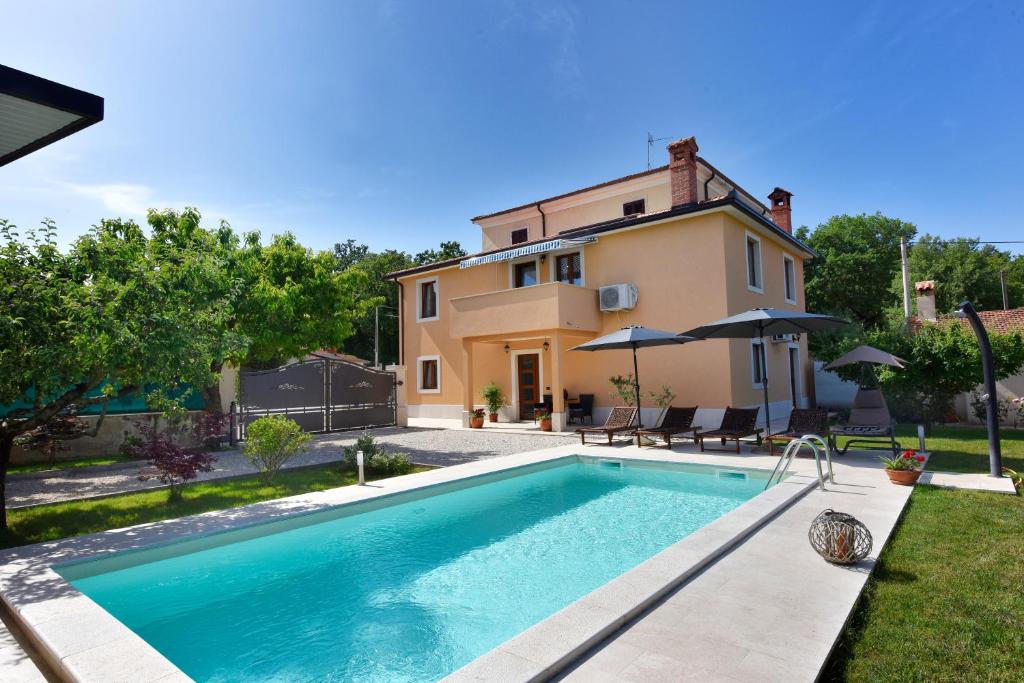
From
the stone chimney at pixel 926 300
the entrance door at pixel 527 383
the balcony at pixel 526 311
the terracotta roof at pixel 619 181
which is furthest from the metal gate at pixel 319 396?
the stone chimney at pixel 926 300

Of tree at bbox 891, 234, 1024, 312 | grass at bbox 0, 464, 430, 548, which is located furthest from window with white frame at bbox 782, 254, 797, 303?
grass at bbox 0, 464, 430, 548

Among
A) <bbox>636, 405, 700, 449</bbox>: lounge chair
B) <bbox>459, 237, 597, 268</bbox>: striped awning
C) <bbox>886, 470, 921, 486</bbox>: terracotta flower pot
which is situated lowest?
<bbox>886, 470, 921, 486</bbox>: terracotta flower pot

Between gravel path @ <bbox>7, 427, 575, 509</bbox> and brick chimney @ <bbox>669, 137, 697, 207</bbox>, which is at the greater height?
brick chimney @ <bbox>669, 137, 697, 207</bbox>

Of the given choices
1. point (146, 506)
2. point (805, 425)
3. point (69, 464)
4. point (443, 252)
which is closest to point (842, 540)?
point (805, 425)

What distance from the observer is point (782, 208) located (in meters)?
23.5

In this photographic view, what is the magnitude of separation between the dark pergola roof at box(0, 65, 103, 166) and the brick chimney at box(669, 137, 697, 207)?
16656mm

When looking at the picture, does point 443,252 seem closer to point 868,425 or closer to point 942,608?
point 868,425

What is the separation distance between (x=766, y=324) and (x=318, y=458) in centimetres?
1130

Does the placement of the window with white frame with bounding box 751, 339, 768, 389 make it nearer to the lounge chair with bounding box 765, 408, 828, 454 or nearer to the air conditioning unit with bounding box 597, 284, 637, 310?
the air conditioning unit with bounding box 597, 284, 637, 310

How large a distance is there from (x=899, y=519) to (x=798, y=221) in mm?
45762

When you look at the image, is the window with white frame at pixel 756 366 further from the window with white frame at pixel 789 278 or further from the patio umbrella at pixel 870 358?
the patio umbrella at pixel 870 358

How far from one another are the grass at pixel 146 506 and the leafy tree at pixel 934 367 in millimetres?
15442

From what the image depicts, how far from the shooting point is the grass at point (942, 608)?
132 inches

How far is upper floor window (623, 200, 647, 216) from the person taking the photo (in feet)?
73.0
